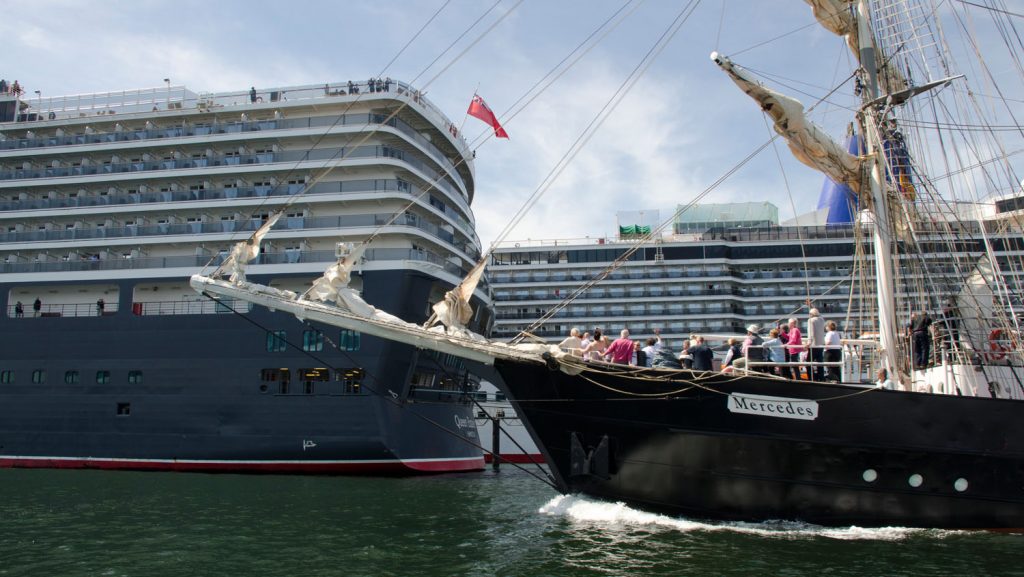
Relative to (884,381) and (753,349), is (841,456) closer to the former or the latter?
(884,381)

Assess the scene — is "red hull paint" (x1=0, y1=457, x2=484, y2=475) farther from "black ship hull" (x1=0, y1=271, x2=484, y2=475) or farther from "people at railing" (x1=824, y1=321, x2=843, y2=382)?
"people at railing" (x1=824, y1=321, x2=843, y2=382)

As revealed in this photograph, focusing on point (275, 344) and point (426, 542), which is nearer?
point (426, 542)

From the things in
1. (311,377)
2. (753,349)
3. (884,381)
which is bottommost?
(884,381)

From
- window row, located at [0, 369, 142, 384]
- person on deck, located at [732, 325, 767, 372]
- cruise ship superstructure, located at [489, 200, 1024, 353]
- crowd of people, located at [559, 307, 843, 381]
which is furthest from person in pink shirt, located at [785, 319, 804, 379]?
cruise ship superstructure, located at [489, 200, 1024, 353]

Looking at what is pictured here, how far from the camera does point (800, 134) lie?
50.4 ft

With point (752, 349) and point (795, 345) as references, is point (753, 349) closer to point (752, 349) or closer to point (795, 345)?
point (752, 349)

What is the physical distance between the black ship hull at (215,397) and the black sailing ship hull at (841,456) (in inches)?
398

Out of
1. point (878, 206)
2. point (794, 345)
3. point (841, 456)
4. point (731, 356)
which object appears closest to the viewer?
point (841, 456)

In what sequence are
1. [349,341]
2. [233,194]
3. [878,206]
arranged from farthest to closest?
[233,194] < [349,341] < [878,206]

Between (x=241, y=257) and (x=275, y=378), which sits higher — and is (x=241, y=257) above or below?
above

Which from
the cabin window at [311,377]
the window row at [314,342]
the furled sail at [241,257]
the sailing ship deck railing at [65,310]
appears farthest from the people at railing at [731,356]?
the sailing ship deck railing at [65,310]

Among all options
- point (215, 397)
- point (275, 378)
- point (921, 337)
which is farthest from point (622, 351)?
point (215, 397)

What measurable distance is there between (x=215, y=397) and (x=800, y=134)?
16.9m

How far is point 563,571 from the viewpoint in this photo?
9.62 metres
